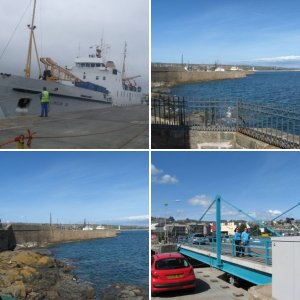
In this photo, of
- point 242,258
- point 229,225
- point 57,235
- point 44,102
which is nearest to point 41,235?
point 57,235

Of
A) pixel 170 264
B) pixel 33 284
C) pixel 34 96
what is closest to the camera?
pixel 170 264

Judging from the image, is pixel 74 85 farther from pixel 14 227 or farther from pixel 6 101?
pixel 14 227

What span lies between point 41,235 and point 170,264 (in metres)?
31.2

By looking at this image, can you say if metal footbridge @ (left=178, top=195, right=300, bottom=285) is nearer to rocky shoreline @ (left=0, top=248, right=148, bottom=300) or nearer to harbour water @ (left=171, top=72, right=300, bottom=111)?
rocky shoreline @ (left=0, top=248, right=148, bottom=300)

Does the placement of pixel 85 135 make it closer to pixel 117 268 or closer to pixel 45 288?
pixel 45 288

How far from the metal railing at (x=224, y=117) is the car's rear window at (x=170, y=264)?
91.7 inches

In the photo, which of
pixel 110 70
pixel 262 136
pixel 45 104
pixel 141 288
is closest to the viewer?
pixel 262 136

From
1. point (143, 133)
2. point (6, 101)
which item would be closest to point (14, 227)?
point (6, 101)

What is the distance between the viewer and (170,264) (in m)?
6.48

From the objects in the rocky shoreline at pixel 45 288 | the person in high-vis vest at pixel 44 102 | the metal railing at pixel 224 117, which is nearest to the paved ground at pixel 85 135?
the metal railing at pixel 224 117

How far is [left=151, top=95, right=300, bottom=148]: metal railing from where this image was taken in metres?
7.17

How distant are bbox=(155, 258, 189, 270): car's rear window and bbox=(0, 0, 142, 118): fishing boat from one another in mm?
6732

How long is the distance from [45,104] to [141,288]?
6537mm

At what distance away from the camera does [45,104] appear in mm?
12562
